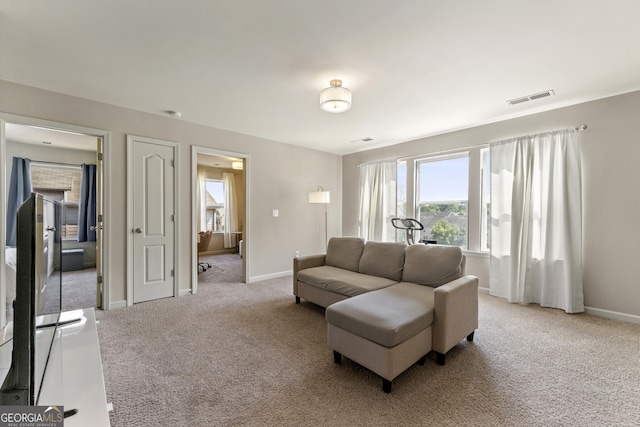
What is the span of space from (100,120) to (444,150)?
16.1 ft

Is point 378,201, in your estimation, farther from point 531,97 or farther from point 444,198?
point 531,97

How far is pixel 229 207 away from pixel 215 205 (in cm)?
44

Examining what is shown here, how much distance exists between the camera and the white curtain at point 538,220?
3260 millimetres

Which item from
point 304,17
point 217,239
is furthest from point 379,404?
point 217,239

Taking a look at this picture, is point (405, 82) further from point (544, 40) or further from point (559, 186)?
point (559, 186)

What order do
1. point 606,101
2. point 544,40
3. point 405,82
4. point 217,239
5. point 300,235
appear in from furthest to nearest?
point 217,239
point 300,235
point 606,101
point 405,82
point 544,40

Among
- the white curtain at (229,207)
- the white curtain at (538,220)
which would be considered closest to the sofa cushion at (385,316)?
the white curtain at (538,220)

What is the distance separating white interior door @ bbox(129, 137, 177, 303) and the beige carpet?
63 centimetres

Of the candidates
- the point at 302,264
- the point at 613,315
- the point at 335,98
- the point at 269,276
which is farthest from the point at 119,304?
the point at 613,315

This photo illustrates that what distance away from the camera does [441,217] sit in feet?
15.2

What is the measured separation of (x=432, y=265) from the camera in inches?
111

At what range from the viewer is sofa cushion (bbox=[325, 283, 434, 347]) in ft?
6.05

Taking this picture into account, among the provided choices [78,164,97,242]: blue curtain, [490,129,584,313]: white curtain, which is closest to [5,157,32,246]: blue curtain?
[78,164,97,242]: blue curtain

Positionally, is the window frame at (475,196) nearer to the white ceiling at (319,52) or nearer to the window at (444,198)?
the window at (444,198)
